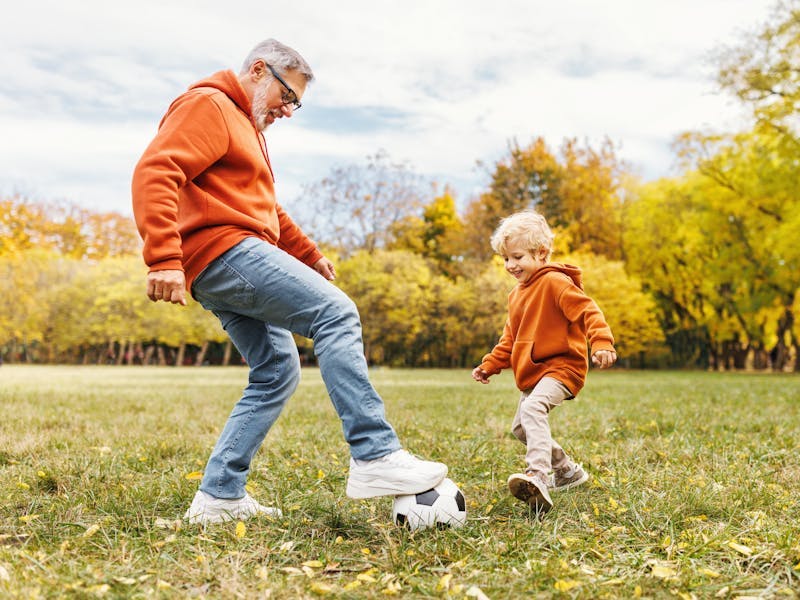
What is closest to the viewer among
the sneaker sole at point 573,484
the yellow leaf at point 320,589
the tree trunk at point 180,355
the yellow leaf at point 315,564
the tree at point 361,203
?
the yellow leaf at point 320,589

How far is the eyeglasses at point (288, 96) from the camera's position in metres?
3.46

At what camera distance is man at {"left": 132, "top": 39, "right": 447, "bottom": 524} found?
3094 mm

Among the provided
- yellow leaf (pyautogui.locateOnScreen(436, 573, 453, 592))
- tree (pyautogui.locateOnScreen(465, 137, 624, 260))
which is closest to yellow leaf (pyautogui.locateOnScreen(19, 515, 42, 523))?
yellow leaf (pyautogui.locateOnScreen(436, 573, 453, 592))

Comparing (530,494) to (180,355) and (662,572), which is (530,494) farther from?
(180,355)

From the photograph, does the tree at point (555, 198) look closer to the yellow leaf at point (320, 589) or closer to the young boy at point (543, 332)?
the young boy at point (543, 332)

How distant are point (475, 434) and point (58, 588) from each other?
15.1 feet

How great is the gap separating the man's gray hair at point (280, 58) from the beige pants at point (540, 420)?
2.10 metres

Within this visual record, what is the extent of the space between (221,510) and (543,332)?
79.0 inches

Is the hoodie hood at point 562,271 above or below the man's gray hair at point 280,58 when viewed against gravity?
below

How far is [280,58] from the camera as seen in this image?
3.45m

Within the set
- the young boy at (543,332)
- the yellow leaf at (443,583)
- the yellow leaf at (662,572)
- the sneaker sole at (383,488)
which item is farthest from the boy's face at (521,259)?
the yellow leaf at (443,583)

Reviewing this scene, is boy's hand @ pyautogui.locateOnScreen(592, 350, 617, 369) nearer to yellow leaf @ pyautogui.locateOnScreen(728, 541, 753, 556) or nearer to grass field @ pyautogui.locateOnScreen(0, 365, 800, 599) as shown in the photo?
grass field @ pyautogui.locateOnScreen(0, 365, 800, 599)

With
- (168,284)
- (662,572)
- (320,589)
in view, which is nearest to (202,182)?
(168,284)

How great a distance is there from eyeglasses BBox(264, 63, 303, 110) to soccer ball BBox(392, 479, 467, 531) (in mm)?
1927
